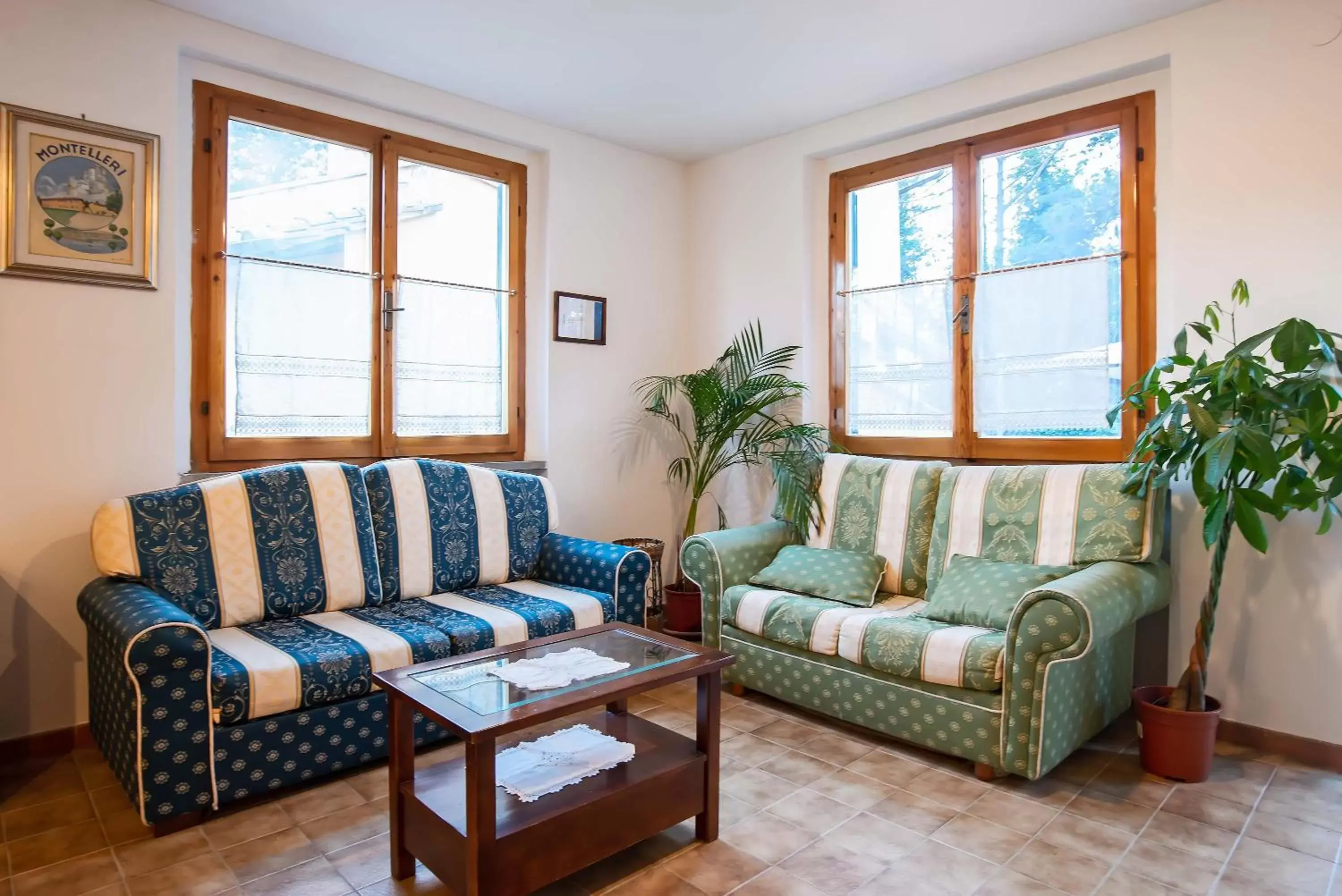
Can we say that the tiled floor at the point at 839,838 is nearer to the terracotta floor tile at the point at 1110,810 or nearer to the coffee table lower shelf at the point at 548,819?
the terracotta floor tile at the point at 1110,810

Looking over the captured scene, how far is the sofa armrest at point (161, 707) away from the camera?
2.10m

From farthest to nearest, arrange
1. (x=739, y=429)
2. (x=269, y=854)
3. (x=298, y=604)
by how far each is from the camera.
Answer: (x=739, y=429), (x=298, y=604), (x=269, y=854)

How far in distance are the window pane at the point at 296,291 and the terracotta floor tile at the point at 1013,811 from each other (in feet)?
9.41

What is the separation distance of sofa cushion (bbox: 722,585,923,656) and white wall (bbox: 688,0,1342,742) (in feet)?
3.70

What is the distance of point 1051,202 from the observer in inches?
135

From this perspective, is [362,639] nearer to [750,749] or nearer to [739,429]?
[750,749]

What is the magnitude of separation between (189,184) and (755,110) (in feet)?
8.29

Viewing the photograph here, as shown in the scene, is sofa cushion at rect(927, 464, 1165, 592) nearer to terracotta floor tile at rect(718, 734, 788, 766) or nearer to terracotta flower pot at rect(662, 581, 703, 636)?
terracotta floor tile at rect(718, 734, 788, 766)

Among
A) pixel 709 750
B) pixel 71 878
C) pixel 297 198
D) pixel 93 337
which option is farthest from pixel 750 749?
pixel 297 198

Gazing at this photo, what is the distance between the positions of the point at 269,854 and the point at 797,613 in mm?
1861

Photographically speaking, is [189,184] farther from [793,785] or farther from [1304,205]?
[1304,205]

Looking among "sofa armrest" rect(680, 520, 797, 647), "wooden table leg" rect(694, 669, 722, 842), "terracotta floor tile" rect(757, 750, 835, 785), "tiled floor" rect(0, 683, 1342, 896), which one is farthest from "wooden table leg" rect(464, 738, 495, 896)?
"sofa armrest" rect(680, 520, 797, 647)

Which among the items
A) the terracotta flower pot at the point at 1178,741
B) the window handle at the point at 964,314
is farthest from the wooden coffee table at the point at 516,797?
the window handle at the point at 964,314

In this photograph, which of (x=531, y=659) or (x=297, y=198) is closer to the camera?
(x=531, y=659)
